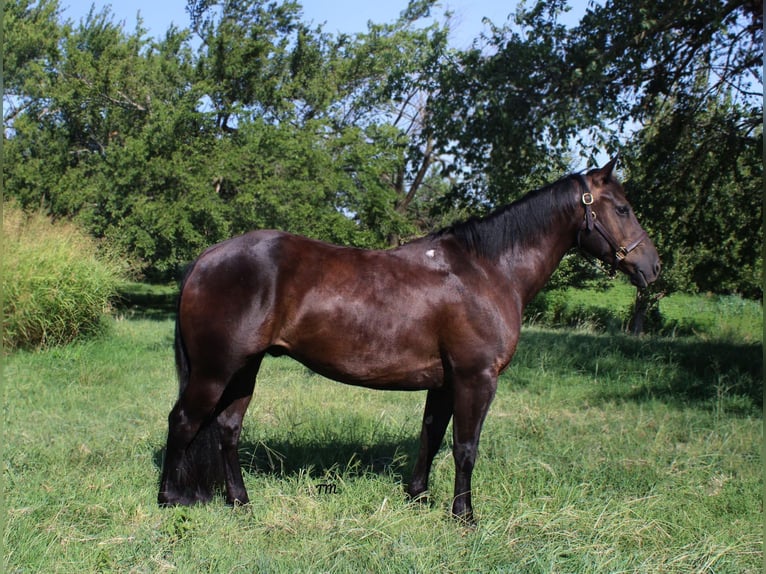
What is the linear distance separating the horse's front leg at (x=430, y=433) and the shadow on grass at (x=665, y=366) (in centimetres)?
363

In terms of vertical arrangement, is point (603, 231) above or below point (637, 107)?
below


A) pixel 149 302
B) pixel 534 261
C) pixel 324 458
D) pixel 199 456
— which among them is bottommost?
pixel 149 302

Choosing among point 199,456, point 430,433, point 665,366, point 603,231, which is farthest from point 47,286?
point 665,366

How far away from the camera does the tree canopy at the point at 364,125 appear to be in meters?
7.75

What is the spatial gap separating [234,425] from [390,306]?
1264mm

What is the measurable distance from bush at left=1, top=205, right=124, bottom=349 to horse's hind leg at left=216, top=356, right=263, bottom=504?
20.6 feet

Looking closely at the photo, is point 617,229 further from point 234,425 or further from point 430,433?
point 234,425

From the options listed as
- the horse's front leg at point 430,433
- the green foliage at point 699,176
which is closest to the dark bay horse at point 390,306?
the horse's front leg at point 430,433

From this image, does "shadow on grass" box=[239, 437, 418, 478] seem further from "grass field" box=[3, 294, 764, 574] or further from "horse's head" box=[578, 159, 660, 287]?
"horse's head" box=[578, 159, 660, 287]

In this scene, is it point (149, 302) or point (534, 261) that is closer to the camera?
point (534, 261)

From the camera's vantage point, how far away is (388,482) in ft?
13.7

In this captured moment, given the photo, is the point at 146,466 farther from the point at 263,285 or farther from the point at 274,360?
the point at 274,360

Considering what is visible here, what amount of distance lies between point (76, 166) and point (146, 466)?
18.0m

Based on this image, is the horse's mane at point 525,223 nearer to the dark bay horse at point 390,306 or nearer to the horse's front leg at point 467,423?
the dark bay horse at point 390,306
